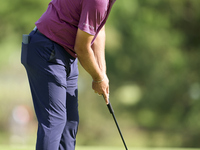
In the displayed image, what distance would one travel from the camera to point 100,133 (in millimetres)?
4820

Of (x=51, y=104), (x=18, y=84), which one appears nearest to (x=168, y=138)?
(x=18, y=84)

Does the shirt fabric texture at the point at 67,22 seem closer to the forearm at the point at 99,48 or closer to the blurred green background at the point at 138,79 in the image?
the forearm at the point at 99,48

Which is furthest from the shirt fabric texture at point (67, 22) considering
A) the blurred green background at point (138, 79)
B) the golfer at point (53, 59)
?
the blurred green background at point (138, 79)

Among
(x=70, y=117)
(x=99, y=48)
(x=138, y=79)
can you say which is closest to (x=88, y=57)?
(x=99, y=48)

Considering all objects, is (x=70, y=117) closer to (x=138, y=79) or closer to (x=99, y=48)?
(x=99, y=48)

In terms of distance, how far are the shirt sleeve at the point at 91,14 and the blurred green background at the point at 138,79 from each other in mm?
3445

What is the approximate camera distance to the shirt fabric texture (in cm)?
132

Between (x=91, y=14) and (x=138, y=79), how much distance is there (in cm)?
359

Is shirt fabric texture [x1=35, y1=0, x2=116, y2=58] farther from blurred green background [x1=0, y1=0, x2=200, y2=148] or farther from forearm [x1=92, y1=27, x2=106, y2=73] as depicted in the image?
blurred green background [x1=0, y1=0, x2=200, y2=148]

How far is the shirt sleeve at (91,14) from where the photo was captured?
1.28 m

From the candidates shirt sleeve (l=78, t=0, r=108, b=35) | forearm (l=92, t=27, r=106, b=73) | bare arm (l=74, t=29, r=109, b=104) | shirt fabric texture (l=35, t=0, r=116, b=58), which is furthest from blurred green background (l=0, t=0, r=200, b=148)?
shirt sleeve (l=78, t=0, r=108, b=35)

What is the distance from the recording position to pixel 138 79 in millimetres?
4816

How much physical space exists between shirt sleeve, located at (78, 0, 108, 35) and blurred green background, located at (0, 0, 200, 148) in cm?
345

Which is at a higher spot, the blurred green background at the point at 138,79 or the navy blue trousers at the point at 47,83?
the navy blue trousers at the point at 47,83
